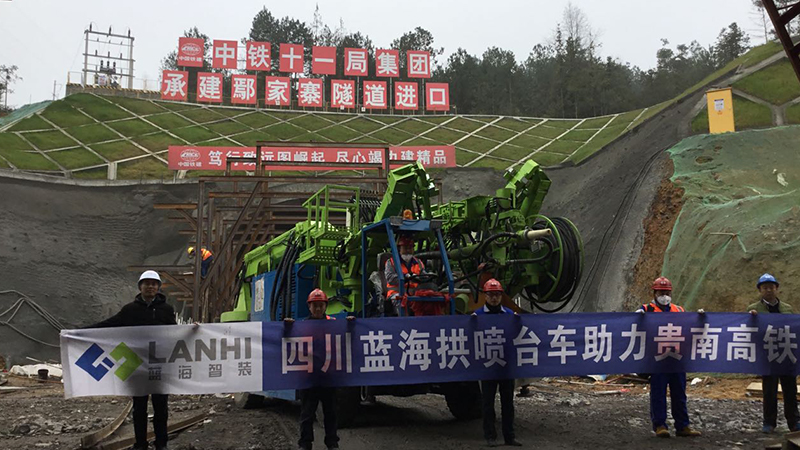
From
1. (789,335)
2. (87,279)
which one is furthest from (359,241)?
(87,279)

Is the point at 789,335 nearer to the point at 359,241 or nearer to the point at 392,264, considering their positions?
the point at 392,264

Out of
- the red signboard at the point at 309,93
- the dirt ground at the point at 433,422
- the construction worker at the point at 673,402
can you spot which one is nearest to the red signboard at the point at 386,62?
the red signboard at the point at 309,93

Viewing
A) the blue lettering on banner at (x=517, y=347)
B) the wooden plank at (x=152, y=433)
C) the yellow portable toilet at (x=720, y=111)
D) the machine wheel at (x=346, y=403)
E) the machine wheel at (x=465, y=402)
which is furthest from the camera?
the yellow portable toilet at (x=720, y=111)

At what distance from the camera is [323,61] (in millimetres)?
51094

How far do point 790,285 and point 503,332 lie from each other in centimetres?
952

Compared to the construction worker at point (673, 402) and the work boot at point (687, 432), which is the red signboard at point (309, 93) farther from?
the work boot at point (687, 432)

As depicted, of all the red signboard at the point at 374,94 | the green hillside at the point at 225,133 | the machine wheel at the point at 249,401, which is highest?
the red signboard at the point at 374,94

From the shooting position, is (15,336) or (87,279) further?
(87,279)

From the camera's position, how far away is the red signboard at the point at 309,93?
4959 cm

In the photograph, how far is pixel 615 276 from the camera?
20344mm

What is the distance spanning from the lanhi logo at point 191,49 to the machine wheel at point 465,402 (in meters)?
49.1

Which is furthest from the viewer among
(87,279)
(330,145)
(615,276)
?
(87,279)

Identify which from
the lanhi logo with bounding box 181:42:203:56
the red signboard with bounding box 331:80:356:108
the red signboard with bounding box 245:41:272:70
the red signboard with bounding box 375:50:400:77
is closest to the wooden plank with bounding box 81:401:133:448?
the red signboard with bounding box 331:80:356:108

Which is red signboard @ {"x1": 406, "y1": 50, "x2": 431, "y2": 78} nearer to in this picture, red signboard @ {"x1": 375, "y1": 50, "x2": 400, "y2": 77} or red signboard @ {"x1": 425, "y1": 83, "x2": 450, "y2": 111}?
red signboard @ {"x1": 375, "y1": 50, "x2": 400, "y2": 77}
